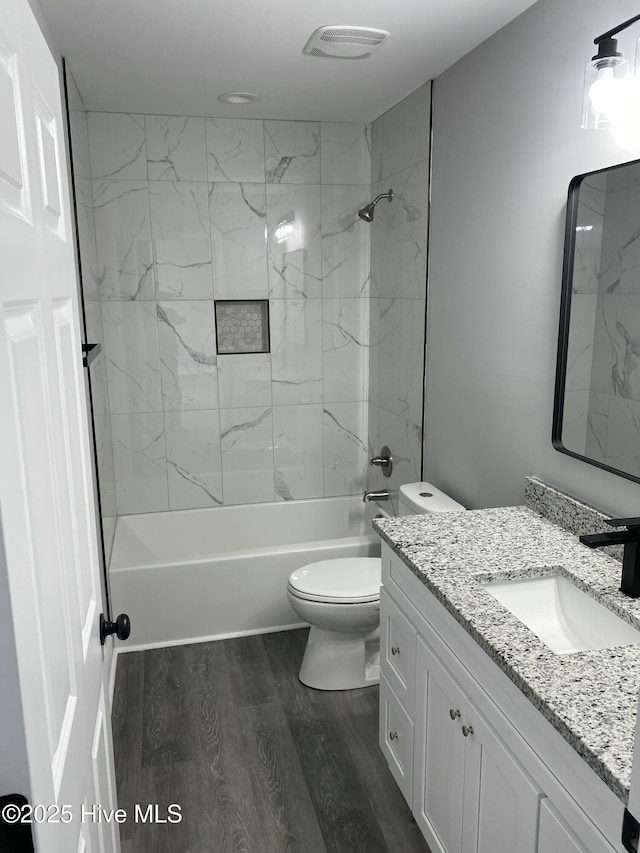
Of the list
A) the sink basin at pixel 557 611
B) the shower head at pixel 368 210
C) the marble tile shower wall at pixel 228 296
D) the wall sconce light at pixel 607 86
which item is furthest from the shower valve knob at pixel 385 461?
the wall sconce light at pixel 607 86

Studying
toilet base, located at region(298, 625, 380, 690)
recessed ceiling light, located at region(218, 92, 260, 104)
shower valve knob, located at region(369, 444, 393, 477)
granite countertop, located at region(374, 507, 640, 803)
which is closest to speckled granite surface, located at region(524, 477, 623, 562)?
granite countertop, located at region(374, 507, 640, 803)

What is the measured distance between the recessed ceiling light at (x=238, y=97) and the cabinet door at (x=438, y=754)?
2383 millimetres

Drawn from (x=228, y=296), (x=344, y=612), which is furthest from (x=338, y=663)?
(x=228, y=296)

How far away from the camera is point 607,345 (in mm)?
1827

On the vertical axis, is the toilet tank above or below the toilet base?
above

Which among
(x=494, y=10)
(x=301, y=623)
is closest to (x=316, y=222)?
A: (x=494, y=10)

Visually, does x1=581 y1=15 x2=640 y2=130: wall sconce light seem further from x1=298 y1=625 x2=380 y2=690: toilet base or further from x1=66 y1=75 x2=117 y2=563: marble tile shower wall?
x1=298 y1=625 x2=380 y2=690: toilet base

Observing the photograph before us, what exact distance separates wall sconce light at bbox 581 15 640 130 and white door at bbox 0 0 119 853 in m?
1.23

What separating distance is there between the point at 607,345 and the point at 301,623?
2.09 meters

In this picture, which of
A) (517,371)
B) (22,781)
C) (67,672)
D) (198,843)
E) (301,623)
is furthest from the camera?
(301,623)

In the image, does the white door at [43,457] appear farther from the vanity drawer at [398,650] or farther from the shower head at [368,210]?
the shower head at [368,210]

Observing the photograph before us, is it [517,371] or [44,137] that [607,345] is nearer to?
[517,371]

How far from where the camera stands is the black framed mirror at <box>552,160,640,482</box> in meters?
1.72

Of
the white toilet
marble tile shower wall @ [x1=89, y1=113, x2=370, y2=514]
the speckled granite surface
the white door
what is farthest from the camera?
marble tile shower wall @ [x1=89, y1=113, x2=370, y2=514]
